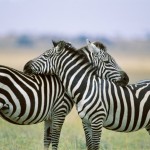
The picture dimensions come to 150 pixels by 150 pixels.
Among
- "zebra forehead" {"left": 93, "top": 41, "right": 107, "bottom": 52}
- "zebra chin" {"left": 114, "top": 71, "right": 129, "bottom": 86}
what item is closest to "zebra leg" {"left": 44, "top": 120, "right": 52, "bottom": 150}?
"zebra chin" {"left": 114, "top": 71, "right": 129, "bottom": 86}

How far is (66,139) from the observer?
45.2ft

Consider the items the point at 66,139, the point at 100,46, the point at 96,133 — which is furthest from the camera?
the point at 66,139

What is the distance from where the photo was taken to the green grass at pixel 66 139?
490 inches

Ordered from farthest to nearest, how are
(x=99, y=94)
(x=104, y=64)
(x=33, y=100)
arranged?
(x=104, y=64) < (x=33, y=100) < (x=99, y=94)

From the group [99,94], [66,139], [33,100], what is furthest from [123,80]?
[66,139]

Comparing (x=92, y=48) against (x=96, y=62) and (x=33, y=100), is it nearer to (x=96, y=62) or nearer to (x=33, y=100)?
(x=96, y=62)

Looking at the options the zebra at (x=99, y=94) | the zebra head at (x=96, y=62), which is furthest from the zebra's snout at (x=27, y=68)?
the zebra at (x=99, y=94)

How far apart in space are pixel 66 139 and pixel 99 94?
12.2 feet

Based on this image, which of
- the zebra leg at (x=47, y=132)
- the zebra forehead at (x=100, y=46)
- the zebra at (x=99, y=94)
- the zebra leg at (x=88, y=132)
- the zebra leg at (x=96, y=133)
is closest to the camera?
the zebra leg at (x=96, y=133)

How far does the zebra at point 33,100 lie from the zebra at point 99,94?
34 cm

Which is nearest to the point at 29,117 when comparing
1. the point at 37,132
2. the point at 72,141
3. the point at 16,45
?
the point at 72,141

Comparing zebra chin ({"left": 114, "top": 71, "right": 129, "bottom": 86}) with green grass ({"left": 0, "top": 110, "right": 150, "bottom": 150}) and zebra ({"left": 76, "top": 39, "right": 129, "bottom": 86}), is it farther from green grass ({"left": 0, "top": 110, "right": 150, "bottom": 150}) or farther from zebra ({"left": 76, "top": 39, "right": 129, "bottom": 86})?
green grass ({"left": 0, "top": 110, "right": 150, "bottom": 150})

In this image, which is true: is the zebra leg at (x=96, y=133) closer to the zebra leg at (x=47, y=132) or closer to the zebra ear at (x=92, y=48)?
the zebra leg at (x=47, y=132)

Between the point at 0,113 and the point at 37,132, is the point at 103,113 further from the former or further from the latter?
the point at 37,132
